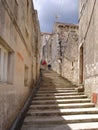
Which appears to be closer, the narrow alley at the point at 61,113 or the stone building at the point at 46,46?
the narrow alley at the point at 61,113

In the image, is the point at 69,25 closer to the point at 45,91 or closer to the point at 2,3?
the point at 45,91

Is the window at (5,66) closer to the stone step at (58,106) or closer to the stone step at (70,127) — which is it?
the stone step at (70,127)

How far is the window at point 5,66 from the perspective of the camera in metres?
4.31

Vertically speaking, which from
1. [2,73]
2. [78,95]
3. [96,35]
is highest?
[96,35]

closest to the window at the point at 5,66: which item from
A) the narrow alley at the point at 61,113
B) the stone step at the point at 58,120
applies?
the narrow alley at the point at 61,113

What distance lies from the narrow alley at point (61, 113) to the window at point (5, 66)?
167 centimetres

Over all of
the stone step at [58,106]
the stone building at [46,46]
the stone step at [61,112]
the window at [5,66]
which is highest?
the stone building at [46,46]

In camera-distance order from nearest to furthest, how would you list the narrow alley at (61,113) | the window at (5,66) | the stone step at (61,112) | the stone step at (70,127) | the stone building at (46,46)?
1. the window at (5,66)
2. the stone step at (70,127)
3. the narrow alley at (61,113)
4. the stone step at (61,112)
5. the stone building at (46,46)

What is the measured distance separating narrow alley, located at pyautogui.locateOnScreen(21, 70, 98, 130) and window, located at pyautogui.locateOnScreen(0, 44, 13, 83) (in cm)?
167

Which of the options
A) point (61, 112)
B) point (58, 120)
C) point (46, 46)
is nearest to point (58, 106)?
point (61, 112)

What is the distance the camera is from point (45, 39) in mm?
32031

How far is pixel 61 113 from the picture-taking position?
6.77 meters

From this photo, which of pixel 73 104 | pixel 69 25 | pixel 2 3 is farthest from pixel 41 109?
pixel 69 25

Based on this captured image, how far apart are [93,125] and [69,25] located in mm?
16379
